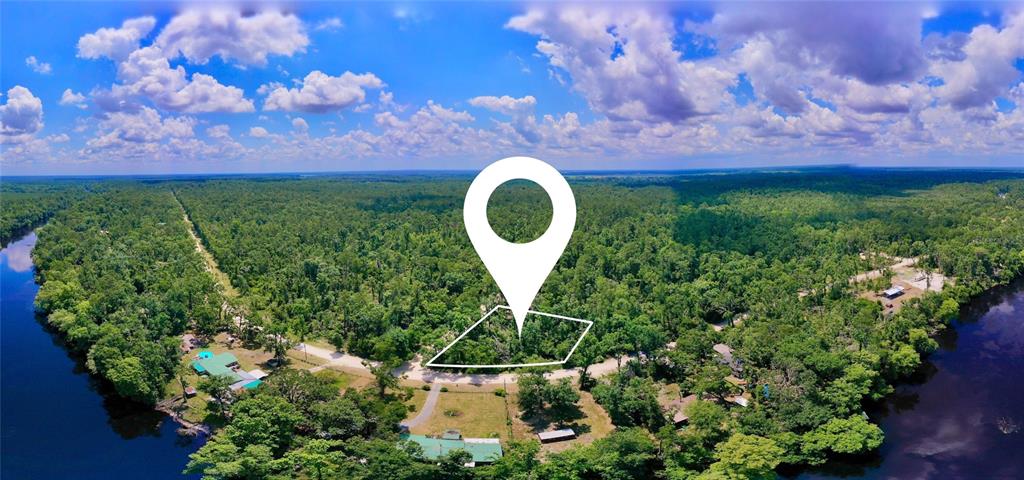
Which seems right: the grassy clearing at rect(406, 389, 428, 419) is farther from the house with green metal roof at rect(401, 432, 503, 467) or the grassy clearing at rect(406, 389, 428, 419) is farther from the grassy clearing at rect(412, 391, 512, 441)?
the house with green metal roof at rect(401, 432, 503, 467)

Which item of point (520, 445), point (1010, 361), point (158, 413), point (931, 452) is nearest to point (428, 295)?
point (158, 413)

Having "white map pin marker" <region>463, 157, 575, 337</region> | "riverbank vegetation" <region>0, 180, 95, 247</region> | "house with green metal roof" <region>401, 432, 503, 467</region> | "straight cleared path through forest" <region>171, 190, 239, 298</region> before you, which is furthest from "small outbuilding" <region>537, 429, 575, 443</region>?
"riverbank vegetation" <region>0, 180, 95, 247</region>

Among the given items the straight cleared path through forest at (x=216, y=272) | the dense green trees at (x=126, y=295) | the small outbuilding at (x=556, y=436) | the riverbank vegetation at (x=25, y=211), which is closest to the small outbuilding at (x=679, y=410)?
the small outbuilding at (x=556, y=436)

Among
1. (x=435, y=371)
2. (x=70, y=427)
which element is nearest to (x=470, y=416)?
(x=435, y=371)

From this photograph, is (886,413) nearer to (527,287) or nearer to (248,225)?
(527,287)

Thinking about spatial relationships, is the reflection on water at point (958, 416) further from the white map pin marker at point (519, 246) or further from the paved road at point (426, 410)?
the paved road at point (426, 410)
